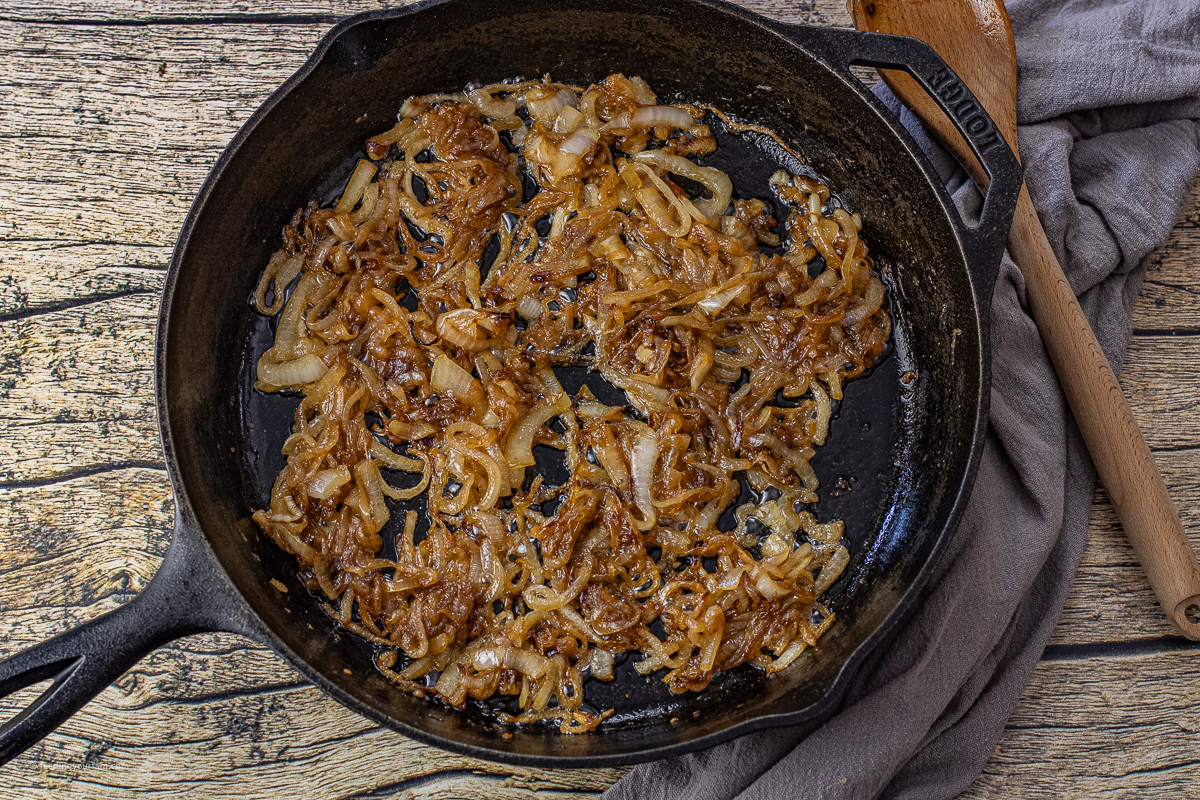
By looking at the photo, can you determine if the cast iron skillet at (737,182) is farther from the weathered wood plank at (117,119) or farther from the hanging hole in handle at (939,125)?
the weathered wood plank at (117,119)

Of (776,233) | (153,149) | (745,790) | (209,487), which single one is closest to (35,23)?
(153,149)

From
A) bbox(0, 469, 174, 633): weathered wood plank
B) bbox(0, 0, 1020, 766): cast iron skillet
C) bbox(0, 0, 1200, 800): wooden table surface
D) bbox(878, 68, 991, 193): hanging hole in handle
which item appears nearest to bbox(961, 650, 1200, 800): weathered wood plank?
bbox(0, 0, 1200, 800): wooden table surface

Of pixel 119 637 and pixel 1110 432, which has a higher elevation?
pixel 119 637

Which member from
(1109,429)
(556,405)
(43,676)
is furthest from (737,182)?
(43,676)

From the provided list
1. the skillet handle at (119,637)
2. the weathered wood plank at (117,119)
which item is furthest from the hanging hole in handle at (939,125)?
the skillet handle at (119,637)

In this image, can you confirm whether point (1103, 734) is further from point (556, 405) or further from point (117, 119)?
point (117, 119)

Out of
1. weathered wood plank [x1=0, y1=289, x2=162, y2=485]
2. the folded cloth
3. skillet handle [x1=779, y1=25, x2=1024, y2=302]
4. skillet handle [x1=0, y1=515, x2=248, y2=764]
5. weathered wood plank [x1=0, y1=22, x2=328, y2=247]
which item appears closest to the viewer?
skillet handle [x1=0, y1=515, x2=248, y2=764]

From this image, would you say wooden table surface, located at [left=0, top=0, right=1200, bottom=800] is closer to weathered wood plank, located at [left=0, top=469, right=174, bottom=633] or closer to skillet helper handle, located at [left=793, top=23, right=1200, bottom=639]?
weathered wood plank, located at [left=0, top=469, right=174, bottom=633]
